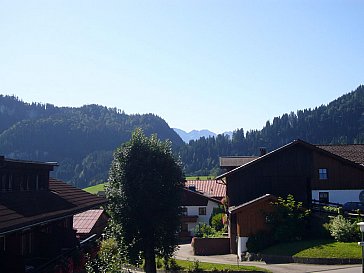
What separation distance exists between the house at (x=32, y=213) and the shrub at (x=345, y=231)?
16.6 meters

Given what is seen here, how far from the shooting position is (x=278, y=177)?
41.8m

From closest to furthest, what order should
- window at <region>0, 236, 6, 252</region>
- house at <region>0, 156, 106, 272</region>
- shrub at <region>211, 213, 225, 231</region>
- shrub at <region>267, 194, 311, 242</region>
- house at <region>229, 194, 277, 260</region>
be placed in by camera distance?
house at <region>0, 156, 106, 272</region> → window at <region>0, 236, 6, 252</region> → shrub at <region>267, 194, 311, 242</region> → house at <region>229, 194, 277, 260</region> → shrub at <region>211, 213, 225, 231</region>

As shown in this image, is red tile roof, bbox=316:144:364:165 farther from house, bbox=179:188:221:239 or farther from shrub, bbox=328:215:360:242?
house, bbox=179:188:221:239

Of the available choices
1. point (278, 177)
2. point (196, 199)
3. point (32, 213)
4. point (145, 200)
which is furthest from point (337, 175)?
point (32, 213)

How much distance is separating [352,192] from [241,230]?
39.0ft

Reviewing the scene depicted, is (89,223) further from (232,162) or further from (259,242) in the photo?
(232,162)

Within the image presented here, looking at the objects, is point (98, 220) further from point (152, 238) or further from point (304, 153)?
point (304, 153)

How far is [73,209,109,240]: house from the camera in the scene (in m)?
31.2

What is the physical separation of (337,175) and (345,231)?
35.4 feet

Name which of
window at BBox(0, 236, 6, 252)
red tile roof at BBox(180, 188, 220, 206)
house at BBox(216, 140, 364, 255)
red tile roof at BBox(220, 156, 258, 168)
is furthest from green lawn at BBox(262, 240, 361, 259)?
red tile roof at BBox(180, 188, 220, 206)

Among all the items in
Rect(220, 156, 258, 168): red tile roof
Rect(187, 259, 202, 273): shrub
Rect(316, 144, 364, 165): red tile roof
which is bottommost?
Rect(187, 259, 202, 273): shrub

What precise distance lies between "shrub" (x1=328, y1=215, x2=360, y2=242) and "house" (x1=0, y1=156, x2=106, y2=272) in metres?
16.6

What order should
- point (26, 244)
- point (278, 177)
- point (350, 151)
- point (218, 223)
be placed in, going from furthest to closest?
point (218, 223) < point (350, 151) < point (278, 177) < point (26, 244)

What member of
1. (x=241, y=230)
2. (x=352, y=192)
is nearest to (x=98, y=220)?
(x=241, y=230)
